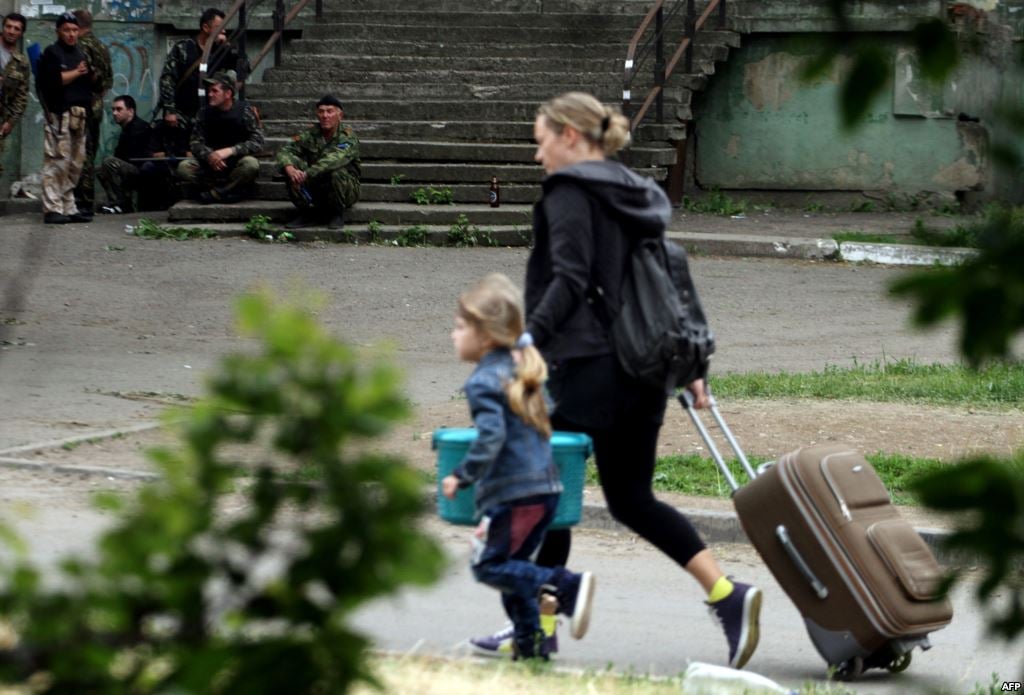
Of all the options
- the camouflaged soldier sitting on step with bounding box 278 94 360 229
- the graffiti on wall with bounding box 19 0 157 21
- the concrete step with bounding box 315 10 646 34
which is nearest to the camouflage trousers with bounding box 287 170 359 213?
the camouflaged soldier sitting on step with bounding box 278 94 360 229

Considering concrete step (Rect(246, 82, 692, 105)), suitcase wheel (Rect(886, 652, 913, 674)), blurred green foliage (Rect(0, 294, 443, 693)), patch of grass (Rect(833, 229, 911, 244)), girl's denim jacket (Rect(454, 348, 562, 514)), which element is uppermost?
blurred green foliage (Rect(0, 294, 443, 693))

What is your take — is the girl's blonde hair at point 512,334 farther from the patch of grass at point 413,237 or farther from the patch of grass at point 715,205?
the patch of grass at point 715,205

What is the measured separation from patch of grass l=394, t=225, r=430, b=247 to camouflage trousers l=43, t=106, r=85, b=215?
11.1 ft

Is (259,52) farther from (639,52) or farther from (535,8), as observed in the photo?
(639,52)

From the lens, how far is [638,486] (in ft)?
18.2

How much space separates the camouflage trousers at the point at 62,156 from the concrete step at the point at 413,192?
5.97 ft

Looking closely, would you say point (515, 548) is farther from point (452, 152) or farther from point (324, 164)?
point (452, 152)

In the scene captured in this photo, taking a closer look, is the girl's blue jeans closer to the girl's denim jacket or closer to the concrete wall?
the girl's denim jacket

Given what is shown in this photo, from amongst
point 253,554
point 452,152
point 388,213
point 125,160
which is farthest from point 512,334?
point 125,160

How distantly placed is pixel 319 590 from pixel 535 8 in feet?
59.2

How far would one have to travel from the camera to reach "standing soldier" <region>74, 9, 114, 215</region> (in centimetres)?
1691

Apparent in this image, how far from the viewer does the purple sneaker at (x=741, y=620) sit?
5.42 meters

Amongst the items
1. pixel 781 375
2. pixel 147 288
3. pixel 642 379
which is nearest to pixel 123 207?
pixel 147 288

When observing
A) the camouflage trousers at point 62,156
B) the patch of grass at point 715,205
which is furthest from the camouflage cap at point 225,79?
the patch of grass at point 715,205
